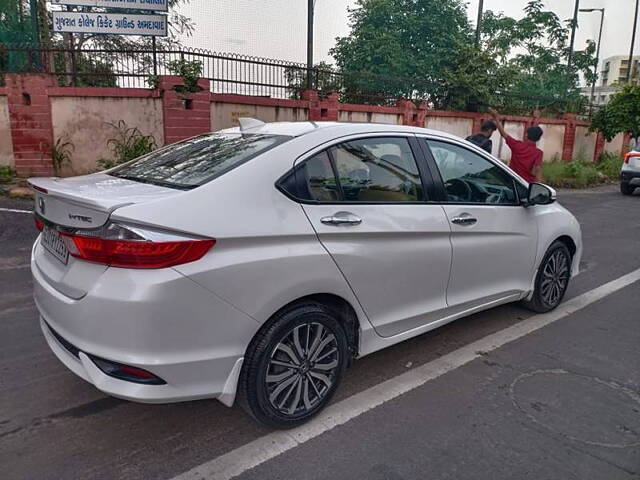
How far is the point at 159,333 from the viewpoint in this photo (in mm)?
2203

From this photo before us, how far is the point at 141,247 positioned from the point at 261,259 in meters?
0.54

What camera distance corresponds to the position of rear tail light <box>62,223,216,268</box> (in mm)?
2197

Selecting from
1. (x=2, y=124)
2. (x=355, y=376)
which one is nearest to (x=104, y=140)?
(x=2, y=124)

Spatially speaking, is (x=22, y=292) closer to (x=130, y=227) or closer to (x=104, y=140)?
(x=130, y=227)

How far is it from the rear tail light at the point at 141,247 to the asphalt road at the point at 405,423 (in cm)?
99

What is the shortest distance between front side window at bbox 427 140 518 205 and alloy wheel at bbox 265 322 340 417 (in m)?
1.36

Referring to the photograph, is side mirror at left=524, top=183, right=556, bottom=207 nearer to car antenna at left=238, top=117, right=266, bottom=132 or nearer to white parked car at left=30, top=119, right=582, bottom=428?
white parked car at left=30, top=119, right=582, bottom=428

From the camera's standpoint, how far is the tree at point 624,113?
17922 millimetres

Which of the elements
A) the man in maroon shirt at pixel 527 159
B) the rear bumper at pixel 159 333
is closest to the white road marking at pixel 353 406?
the rear bumper at pixel 159 333

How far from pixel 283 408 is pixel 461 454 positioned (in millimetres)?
932

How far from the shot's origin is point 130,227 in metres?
2.21

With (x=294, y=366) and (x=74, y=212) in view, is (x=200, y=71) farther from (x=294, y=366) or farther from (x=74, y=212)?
(x=294, y=366)

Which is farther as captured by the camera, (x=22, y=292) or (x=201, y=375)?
(x=22, y=292)

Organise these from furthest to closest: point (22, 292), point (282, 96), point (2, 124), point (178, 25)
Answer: point (178, 25) < point (282, 96) < point (2, 124) < point (22, 292)
